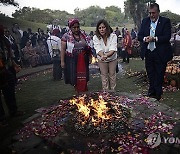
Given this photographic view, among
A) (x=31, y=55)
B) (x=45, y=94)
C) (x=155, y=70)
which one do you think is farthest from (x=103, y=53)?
(x=31, y=55)

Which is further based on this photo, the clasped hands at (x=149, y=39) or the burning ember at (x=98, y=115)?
the clasped hands at (x=149, y=39)

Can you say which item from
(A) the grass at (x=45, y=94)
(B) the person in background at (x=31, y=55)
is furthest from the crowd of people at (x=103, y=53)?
(B) the person in background at (x=31, y=55)

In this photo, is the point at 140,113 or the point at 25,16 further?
the point at 25,16

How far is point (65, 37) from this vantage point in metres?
6.92

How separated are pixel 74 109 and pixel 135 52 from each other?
14803 millimetres

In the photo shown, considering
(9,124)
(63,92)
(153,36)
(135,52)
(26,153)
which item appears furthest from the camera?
(135,52)

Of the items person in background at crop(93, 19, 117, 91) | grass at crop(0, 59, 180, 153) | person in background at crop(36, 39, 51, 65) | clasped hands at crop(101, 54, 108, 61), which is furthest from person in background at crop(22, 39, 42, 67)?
clasped hands at crop(101, 54, 108, 61)

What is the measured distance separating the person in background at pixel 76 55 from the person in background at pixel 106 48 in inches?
17.0

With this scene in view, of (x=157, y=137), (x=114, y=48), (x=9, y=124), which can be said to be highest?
(x=114, y=48)

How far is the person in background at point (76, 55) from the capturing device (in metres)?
6.86

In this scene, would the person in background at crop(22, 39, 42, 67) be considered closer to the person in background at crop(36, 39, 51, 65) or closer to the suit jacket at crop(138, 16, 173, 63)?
the person in background at crop(36, 39, 51, 65)

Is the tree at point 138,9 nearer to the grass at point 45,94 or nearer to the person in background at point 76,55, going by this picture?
the grass at point 45,94

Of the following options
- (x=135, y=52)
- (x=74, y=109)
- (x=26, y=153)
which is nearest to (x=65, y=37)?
(x=74, y=109)

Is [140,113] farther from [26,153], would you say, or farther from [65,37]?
[65,37]
